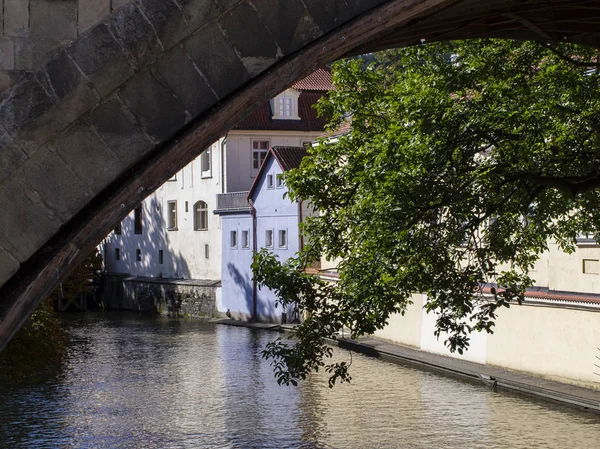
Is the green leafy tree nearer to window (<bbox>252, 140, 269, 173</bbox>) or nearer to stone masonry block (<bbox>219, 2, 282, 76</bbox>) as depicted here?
stone masonry block (<bbox>219, 2, 282, 76</bbox>)

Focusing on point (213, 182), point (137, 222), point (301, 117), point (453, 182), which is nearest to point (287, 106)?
point (301, 117)

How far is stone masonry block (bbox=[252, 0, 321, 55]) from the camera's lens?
5.32 m

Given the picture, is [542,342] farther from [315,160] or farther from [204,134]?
[204,134]

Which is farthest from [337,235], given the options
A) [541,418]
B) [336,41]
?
[336,41]

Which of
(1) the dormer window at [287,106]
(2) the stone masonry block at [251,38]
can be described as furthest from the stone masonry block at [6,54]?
(1) the dormer window at [287,106]

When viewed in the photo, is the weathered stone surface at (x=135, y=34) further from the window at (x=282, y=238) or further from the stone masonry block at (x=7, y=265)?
the window at (x=282, y=238)

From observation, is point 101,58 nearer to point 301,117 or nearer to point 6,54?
point 6,54

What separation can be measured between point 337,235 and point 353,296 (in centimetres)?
126

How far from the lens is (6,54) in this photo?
5.15 meters

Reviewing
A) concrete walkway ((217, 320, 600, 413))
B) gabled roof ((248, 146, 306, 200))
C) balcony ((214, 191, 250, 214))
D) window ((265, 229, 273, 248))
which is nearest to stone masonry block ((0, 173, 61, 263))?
concrete walkway ((217, 320, 600, 413))

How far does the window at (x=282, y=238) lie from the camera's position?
3872 cm

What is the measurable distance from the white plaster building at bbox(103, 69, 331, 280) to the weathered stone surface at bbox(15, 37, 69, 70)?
126 ft

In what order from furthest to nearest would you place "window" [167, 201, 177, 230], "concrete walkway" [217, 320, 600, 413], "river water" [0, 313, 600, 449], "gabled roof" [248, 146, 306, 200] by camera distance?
"window" [167, 201, 177, 230], "gabled roof" [248, 146, 306, 200], "concrete walkway" [217, 320, 600, 413], "river water" [0, 313, 600, 449]

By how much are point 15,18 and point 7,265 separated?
122 cm
